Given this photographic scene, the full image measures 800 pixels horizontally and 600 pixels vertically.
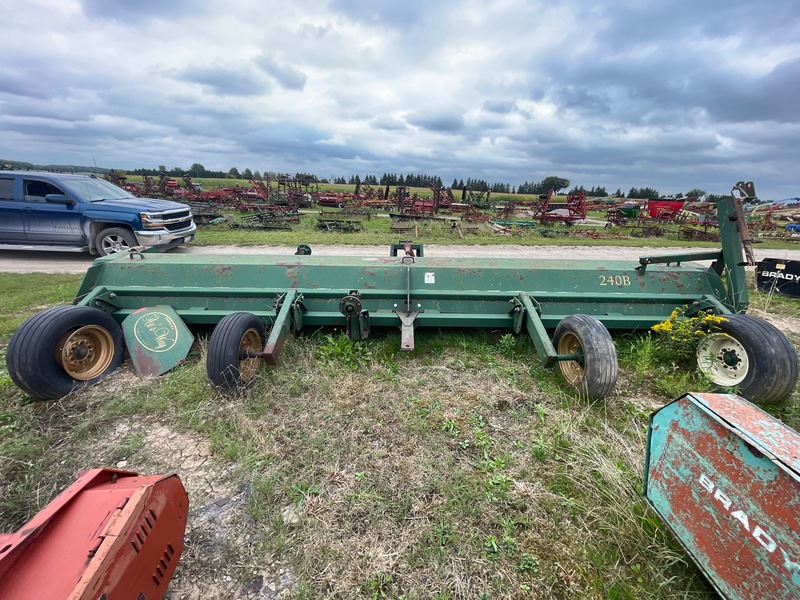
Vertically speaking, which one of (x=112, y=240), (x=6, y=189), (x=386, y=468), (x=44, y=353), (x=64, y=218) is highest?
(x=6, y=189)

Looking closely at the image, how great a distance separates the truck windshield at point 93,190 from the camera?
835 cm

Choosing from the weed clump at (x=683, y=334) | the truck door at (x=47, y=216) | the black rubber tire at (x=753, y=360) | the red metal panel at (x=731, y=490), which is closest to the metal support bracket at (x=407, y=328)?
the red metal panel at (x=731, y=490)

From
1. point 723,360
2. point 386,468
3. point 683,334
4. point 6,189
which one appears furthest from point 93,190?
point 723,360

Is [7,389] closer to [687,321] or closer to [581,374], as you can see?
[581,374]

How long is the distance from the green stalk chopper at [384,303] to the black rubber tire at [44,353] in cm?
1

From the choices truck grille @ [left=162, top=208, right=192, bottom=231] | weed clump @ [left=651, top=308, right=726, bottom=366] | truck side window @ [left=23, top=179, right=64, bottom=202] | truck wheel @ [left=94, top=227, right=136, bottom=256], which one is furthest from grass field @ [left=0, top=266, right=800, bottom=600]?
truck side window @ [left=23, top=179, right=64, bottom=202]

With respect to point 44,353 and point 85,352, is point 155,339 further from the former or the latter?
point 44,353

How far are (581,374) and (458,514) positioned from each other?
168cm

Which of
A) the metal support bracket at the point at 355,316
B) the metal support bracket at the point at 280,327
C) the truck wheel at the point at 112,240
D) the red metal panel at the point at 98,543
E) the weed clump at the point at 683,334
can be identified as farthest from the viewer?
the truck wheel at the point at 112,240

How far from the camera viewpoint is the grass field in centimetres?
176

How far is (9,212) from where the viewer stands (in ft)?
26.9

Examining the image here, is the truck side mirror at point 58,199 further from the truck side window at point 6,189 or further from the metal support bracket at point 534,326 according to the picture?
the metal support bracket at point 534,326

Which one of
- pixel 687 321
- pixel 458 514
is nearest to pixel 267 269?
pixel 458 514

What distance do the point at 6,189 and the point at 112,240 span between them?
249 cm
